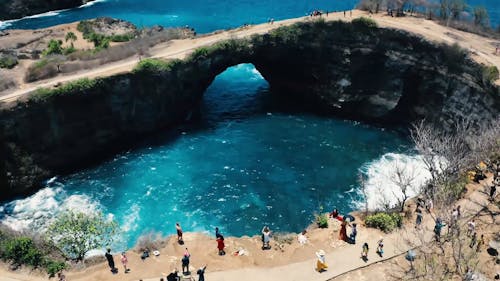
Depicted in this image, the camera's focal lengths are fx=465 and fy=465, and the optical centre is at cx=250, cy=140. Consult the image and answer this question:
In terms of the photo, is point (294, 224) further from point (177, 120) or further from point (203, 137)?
point (177, 120)

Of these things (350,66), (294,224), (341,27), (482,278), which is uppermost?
(341,27)

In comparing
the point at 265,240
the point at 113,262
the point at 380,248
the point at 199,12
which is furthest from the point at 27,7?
the point at 380,248

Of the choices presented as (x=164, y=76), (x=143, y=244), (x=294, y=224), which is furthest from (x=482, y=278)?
(x=164, y=76)

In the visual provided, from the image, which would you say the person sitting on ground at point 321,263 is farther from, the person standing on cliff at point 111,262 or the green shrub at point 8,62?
the green shrub at point 8,62

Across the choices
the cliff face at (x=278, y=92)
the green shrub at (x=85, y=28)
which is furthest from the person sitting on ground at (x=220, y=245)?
the green shrub at (x=85, y=28)

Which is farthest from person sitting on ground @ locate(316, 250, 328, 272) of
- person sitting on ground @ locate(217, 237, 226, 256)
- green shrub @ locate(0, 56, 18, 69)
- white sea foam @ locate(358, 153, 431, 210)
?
green shrub @ locate(0, 56, 18, 69)

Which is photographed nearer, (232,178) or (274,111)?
(232,178)
